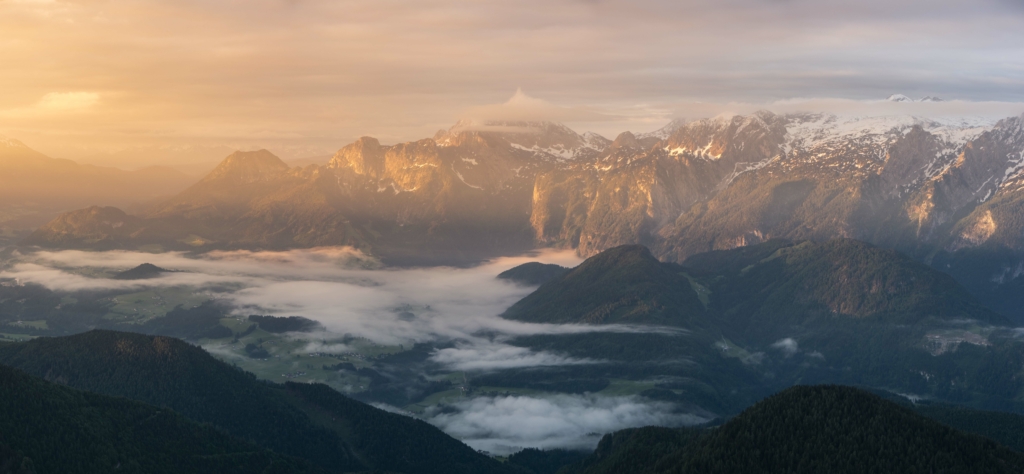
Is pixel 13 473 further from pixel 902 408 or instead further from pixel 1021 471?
pixel 1021 471

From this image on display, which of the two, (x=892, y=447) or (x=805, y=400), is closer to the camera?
(x=892, y=447)

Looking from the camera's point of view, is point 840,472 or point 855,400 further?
point 855,400

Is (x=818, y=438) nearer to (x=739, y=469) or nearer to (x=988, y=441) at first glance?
(x=739, y=469)

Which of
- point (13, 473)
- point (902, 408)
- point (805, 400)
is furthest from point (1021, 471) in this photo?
point (13, 473)

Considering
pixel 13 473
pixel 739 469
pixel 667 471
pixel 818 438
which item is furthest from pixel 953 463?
pixel 13 473

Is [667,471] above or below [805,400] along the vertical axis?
below

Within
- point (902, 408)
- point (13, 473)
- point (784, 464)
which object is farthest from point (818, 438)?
point (13, 473)
